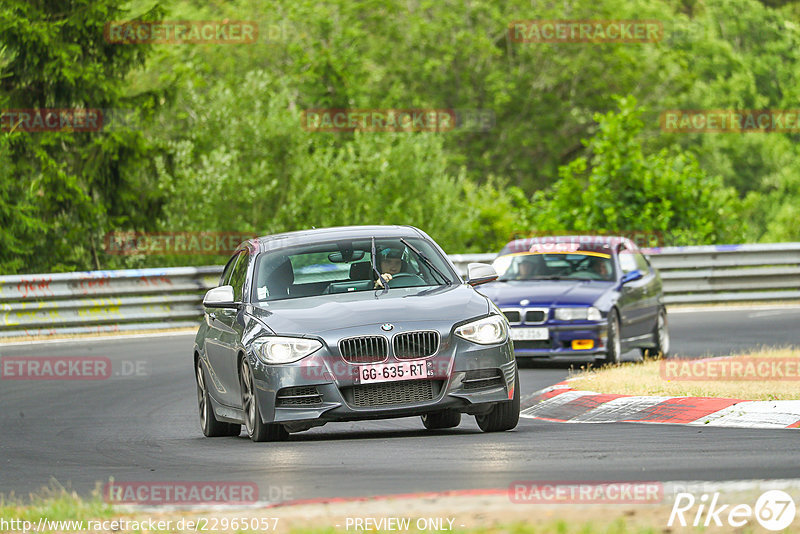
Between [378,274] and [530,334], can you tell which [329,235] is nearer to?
[378,274]

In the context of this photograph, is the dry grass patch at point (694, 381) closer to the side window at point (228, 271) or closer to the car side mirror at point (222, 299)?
the side window at point (228, 271)

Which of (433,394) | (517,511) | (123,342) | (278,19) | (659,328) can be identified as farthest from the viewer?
(278,19)

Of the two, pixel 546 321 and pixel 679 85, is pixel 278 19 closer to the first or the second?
pixel 679 85

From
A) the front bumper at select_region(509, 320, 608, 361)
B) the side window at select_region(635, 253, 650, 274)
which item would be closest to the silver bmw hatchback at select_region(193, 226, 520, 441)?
the front bumper at select_region(509, 320, 608, 361)

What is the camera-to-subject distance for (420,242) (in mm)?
11758

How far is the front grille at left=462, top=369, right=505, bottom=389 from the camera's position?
1027 cm

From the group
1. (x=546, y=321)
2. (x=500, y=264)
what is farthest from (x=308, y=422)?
(x=500, y=264)

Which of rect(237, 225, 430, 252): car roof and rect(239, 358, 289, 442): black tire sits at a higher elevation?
rect(237, 225, 430, 252): car roof

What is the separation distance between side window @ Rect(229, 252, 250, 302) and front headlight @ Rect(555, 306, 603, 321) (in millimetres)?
5662

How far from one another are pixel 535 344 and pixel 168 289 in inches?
→ 345

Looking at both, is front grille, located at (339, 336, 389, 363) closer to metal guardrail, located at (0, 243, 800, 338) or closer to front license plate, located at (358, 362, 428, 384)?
front license plate, located at (358, 362, 428, 384)

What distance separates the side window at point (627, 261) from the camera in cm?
1858

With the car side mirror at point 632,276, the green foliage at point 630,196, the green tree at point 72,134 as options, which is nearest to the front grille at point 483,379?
the car side mirror at point 632,276

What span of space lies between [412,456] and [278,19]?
51.0 metres
